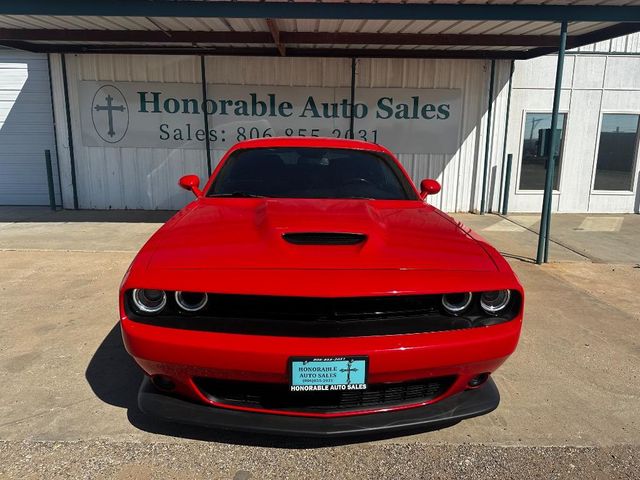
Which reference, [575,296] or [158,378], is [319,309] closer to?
[158,378]

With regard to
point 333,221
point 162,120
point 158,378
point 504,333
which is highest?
point 162,120

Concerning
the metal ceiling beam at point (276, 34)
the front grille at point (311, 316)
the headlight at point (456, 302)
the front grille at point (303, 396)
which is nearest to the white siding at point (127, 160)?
the metal ceiling beam at point (276, 34)

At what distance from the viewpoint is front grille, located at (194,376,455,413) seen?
2.20 meters

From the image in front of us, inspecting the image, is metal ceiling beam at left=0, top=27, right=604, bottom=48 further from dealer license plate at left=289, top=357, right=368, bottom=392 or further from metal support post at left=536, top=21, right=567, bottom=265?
dealer license plate at left=289, top=357, right=368, bottom=392

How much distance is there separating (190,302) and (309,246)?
0.63 metres

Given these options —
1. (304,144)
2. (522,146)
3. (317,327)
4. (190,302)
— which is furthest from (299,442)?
(522,146)

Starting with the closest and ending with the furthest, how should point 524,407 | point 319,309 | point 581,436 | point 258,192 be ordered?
point 319,309 < point 581,436 < point 524,407 < point 258,192

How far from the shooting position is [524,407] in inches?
114

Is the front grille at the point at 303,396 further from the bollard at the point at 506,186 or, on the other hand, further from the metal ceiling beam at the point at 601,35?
the bollard at the point at 506,186

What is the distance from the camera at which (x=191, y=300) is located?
225cm

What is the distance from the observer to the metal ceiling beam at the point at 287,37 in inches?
307

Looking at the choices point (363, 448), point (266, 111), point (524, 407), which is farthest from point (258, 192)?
point (266, 111)

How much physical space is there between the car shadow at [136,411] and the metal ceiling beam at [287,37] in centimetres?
573

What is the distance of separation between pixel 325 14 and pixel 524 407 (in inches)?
192
